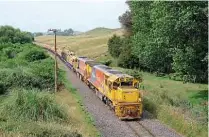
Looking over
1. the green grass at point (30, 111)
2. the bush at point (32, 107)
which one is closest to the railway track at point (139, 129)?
the green grass at point (30, 111)

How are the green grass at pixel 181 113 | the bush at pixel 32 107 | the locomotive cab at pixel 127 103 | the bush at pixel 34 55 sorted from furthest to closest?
the bush at pixel 34 55
the locomotive cab at pixel 127 103
the bush at pixel 32 107
the green grass at pixel 181 113

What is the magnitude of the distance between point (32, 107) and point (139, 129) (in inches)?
281

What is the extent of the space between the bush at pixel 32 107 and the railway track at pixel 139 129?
183 inches

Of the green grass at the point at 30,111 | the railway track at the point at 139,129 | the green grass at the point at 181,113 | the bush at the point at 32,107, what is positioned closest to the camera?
the green grass at the point at 30,111

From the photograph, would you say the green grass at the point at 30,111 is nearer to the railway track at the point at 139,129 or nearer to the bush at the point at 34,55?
the railway track at the point at 139,129

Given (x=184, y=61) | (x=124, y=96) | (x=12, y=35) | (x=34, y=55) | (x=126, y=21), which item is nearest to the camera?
(x=124, y=96)

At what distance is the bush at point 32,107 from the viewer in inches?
1025

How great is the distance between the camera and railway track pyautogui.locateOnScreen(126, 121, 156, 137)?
25.4 m

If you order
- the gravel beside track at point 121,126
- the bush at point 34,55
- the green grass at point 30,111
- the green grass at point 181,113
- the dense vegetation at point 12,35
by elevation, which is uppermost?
the dense vegetation at point 12,35

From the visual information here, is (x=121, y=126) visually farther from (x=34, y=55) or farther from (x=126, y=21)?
(x=126, y=21)

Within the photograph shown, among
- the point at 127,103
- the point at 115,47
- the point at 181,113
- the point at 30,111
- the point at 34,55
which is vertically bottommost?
the point at 181,113

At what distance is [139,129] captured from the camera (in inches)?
1061

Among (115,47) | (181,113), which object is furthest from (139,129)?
(115,47)

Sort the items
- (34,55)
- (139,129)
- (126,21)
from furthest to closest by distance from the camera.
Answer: (126,21) → (34,55) → (139,129)
